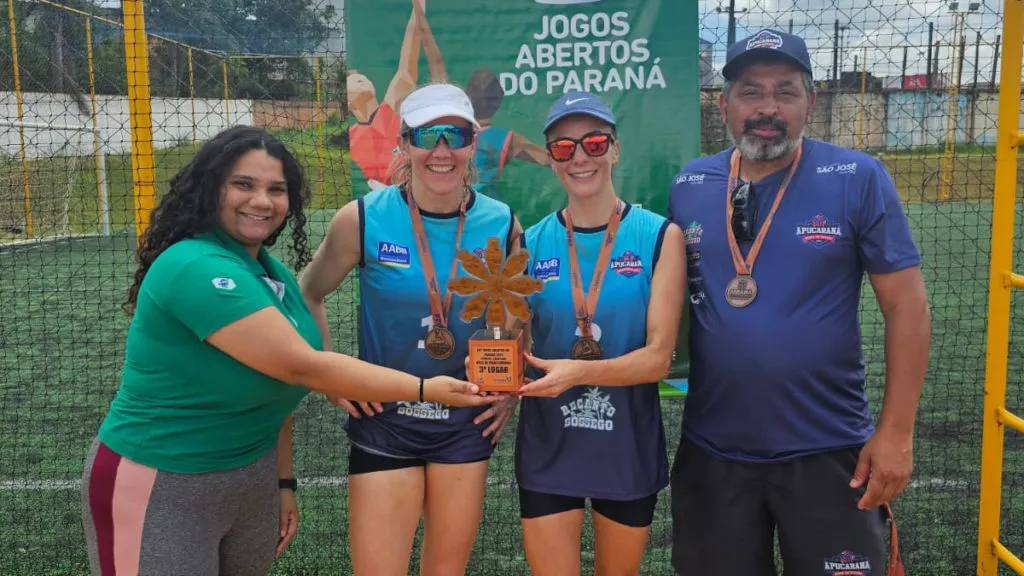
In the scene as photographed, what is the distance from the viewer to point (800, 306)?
2.64m

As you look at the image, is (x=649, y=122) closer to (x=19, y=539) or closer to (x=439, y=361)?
(x=439, y=361)

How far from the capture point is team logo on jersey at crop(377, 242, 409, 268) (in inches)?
111

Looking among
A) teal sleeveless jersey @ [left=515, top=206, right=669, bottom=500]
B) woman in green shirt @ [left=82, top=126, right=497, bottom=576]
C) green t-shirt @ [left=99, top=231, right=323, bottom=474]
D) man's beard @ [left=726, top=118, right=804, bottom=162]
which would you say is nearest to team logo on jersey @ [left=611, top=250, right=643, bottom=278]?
teal sleeveless jersey @ [left=515, top=206, right=669, bottom=500]

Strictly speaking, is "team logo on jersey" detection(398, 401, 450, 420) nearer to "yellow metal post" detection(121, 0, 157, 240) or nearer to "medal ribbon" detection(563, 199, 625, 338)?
"medal ribbon" detection(563, 199, 625, 338)

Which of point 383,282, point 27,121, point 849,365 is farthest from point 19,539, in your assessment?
point 27,121

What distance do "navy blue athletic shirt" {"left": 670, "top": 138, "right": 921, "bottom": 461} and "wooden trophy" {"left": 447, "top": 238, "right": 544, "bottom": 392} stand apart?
2.07 ft

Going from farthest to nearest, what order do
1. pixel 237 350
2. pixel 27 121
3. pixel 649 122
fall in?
1. pixel 27 121
2. pixel 649 122
3. pixel 237 350

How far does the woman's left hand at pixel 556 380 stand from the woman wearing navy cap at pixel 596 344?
0.20 ft

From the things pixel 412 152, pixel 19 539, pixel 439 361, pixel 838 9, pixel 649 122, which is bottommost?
pixel 19 539

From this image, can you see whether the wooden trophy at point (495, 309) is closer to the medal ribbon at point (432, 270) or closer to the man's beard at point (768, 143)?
the medal ribbon at point (432, 270)

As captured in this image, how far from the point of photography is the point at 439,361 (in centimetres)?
284

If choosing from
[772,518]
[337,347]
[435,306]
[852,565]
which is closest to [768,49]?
[435,306]

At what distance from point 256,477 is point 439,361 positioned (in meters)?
0.70

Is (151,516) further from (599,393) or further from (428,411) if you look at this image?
(599,393)
